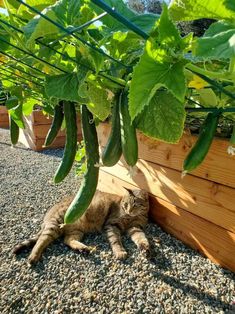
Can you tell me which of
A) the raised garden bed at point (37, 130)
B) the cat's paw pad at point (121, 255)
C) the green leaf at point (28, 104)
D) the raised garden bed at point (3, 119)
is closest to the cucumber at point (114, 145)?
the green leaf at point (28, 104)

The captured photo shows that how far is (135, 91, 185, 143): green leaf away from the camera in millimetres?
628

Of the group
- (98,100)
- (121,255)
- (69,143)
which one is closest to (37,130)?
(121,255)

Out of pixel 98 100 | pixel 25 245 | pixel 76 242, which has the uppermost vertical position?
pixel 98 100

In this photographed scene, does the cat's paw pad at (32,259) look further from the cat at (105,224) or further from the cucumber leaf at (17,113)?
the cucumber leaf at (17,113)

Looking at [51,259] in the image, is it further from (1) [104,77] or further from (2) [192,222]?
(1) [104,77]

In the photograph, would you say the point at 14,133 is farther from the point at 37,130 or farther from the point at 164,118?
the point at 37,130

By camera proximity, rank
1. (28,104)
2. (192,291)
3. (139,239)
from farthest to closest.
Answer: (139,239) < (192,291) < (28,104)

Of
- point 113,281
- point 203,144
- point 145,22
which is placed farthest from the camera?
point 113,281

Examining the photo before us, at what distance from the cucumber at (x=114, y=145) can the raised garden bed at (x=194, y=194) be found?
4.29ft

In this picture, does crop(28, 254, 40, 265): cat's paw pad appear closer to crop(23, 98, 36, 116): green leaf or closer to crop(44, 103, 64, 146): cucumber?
crop(23, 98, 36, 116): green leaf

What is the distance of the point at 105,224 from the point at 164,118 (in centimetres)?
246

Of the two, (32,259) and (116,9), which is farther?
(32,259)

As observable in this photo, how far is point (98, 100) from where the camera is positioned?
29.6 inches

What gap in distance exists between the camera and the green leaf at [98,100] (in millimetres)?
726
